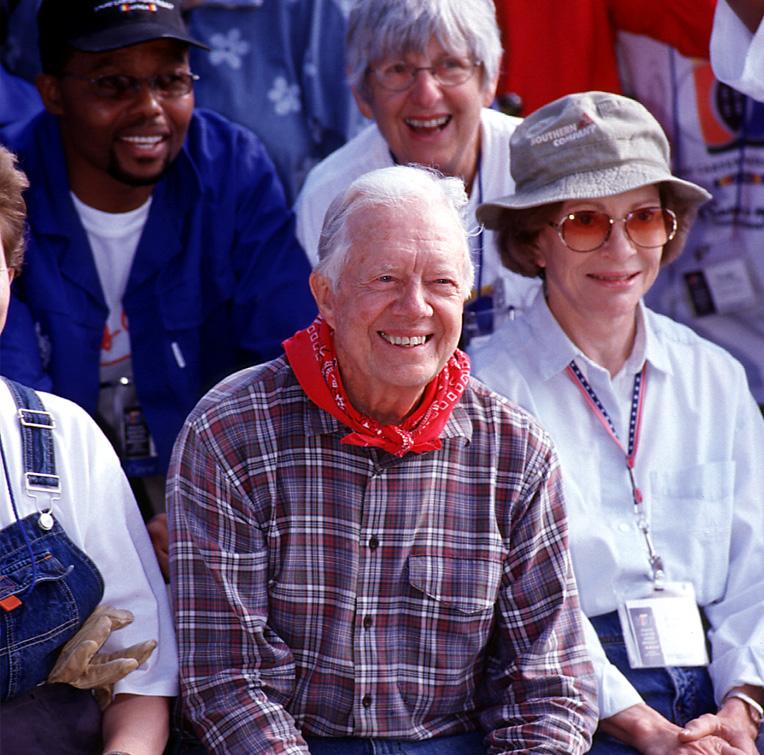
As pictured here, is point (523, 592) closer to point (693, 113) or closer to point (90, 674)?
point (90, 674)

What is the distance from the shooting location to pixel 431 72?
3.71 metres

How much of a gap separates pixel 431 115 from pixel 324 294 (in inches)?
46.5

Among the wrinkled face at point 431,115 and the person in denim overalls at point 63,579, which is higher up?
the wrinkled face at point 431,115

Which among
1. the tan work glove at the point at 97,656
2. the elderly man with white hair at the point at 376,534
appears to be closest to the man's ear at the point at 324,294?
the elderly man with white hair at the point at 376,534

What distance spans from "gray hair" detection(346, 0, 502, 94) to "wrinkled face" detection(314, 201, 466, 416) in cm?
114

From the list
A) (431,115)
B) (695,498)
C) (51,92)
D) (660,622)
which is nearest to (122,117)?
(51,92)

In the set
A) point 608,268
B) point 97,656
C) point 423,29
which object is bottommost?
point 97,656

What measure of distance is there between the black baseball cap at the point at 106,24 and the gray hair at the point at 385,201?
1.11 m

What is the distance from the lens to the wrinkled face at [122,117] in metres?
3.59

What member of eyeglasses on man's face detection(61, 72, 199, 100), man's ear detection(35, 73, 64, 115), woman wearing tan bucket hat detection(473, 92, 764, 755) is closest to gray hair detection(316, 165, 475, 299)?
woman wearing tan bucket hat detection(473, 92, 764, 755)

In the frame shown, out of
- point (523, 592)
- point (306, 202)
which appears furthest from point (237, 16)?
point (523, 592)

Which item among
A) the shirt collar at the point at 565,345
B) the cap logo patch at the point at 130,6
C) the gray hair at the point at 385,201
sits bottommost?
the shirt collar at the point at 565,345

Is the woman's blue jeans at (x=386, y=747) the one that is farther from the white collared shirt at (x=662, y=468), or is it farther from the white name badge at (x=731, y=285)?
the white name badge at (x=731, y=285)

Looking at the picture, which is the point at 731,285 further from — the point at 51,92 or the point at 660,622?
the point at 51,92
